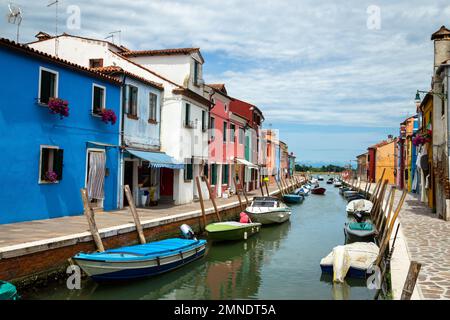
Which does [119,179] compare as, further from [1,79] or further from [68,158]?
[1,79]

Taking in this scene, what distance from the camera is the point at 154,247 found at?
12828mm

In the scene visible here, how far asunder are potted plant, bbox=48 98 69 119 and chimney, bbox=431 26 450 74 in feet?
58.7

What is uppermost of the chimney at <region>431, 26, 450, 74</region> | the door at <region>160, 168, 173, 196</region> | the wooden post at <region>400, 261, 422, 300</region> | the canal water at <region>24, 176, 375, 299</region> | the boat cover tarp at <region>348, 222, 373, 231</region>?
the chimney at <region>431, 26, 450, 74</region>

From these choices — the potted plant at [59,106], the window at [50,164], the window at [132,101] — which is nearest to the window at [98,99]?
the window at [132,101]

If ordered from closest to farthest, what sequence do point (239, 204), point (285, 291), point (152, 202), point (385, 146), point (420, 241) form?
point (285, 291), point (420, 241), point (152, 202), point (239, 204), point (385, 146)

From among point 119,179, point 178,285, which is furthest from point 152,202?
point 178,285

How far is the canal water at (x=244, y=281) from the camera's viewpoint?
10945 millimetres

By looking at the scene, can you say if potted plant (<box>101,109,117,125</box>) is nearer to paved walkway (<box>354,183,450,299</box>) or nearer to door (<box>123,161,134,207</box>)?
door (<box>123,161,134,207</box>)

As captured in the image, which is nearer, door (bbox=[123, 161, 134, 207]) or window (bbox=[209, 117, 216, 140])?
door (bbox=[123, 161, 134, 207])

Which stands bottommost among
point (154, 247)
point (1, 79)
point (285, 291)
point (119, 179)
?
point (285, 291)

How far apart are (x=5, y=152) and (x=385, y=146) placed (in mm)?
58319

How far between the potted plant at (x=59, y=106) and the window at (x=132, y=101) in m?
4.61

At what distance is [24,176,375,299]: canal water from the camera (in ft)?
35.9

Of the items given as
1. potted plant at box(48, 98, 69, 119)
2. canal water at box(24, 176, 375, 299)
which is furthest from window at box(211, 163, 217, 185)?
potted plant at box(48, 98, 69, 119)
